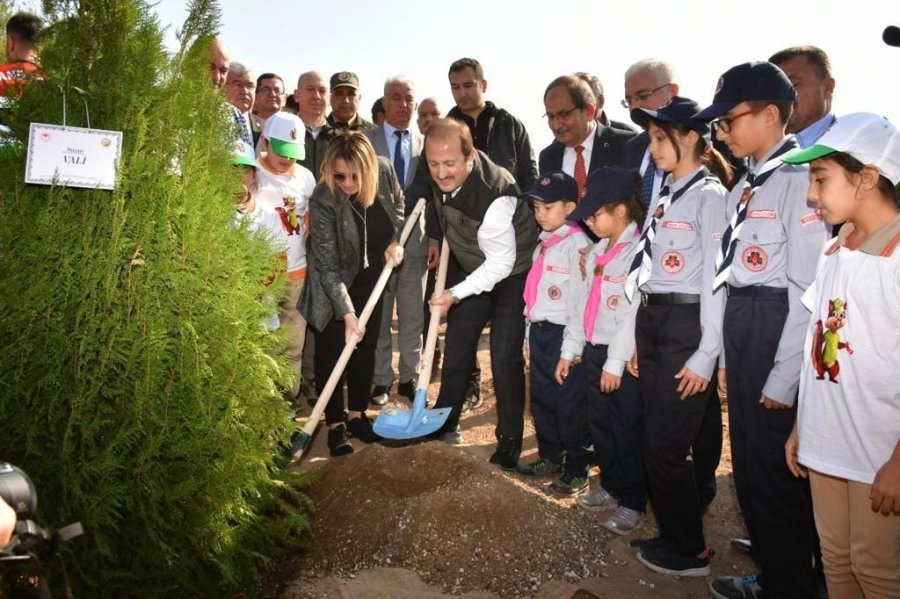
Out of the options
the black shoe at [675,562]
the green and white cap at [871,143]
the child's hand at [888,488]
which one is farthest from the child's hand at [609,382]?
the green and white cap at [871,143]

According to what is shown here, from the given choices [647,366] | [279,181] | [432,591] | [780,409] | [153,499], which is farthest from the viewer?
[279,181]

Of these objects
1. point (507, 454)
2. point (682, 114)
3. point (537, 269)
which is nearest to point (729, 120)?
point (682, 114)

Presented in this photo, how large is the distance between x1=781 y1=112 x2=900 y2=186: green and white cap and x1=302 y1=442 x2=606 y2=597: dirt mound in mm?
2215

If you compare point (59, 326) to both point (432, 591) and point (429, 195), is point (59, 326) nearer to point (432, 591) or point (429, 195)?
point (432, 591)

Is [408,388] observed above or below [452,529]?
above

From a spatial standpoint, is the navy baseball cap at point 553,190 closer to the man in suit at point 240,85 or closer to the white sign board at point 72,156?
the white sign board at point 72,156

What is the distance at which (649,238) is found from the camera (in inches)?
135

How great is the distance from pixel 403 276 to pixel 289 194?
4.76 ft

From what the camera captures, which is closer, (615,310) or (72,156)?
(72,156)

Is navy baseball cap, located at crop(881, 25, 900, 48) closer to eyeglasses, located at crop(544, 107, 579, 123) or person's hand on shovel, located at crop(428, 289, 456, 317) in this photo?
eyeglasses, located at crop(544, 107, 579, 123)

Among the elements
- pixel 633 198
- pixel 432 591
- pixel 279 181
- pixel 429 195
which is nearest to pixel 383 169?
pixel 429 195

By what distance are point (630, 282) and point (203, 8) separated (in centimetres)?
232

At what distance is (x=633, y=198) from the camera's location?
12.9 feet

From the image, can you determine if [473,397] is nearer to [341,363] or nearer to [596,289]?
[341,363]
